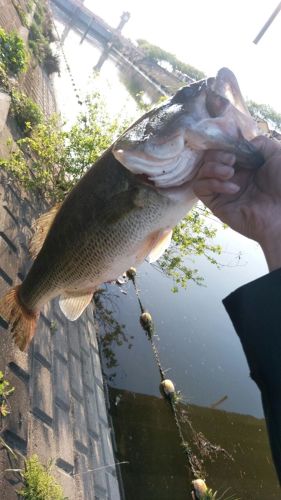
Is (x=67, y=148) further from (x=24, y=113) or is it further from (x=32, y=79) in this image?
(x=32, y=79)

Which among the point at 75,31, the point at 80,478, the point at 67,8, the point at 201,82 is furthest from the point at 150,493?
the point at 67,8

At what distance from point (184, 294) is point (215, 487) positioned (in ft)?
12.0

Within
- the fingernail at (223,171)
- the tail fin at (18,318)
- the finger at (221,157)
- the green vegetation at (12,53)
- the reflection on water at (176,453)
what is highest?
the green vegetation at (12,53)

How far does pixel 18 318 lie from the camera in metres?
2.73

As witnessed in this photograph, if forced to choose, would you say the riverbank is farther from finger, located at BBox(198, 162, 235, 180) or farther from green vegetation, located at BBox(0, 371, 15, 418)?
finger, located at BBox(198, 162, 235, 180)

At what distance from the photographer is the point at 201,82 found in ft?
6.88

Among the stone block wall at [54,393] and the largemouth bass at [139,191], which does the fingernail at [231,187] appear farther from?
the stone block wall at [54,393]

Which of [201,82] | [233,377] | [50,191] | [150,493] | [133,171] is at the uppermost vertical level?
[201,82]

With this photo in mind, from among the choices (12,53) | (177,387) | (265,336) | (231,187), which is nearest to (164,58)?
(12,53)

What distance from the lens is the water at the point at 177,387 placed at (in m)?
5.18

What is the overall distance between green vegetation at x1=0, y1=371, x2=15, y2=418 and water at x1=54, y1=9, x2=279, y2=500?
2252 mm

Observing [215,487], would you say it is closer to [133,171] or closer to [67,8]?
[133,171]

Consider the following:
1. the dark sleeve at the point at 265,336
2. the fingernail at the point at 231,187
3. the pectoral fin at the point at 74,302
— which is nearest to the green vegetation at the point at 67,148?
the pectoral fin at the point at 74,302

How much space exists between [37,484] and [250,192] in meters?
2.39
